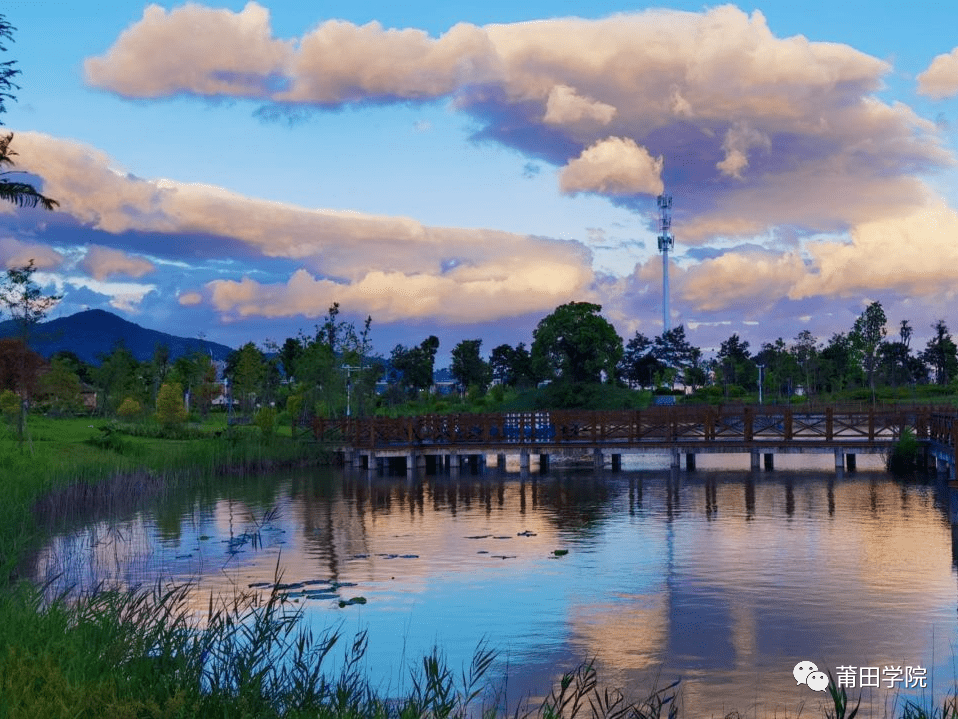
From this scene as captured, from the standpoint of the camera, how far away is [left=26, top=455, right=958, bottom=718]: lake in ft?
39.5

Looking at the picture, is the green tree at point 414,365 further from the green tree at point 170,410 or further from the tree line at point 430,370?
the green tree at point 170,410

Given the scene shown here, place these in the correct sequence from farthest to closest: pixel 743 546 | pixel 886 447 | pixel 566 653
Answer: pixel 886 447
pixel 743 546
pixel 566 653

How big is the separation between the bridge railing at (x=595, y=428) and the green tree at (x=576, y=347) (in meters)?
20.1

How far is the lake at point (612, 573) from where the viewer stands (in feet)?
39.5

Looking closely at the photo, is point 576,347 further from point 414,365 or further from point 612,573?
point 612,573

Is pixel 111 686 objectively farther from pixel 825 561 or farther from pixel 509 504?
pixel 509 504

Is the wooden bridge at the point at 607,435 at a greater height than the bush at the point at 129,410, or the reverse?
the bush at the point at 129,410

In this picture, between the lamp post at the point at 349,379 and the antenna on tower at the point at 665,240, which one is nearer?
the lamp post at the point at 349,379

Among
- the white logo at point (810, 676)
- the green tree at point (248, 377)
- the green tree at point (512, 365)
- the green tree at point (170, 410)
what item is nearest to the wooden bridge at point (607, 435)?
the green tree at point (170, 410)

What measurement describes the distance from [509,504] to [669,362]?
78079 millimetres

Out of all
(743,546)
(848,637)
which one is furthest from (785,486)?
(848,637)

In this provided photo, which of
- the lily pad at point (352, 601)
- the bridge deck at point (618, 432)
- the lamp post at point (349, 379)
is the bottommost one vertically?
the lily pad at point (352, 601)

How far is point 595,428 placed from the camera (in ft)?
137

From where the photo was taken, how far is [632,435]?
4178 cm
